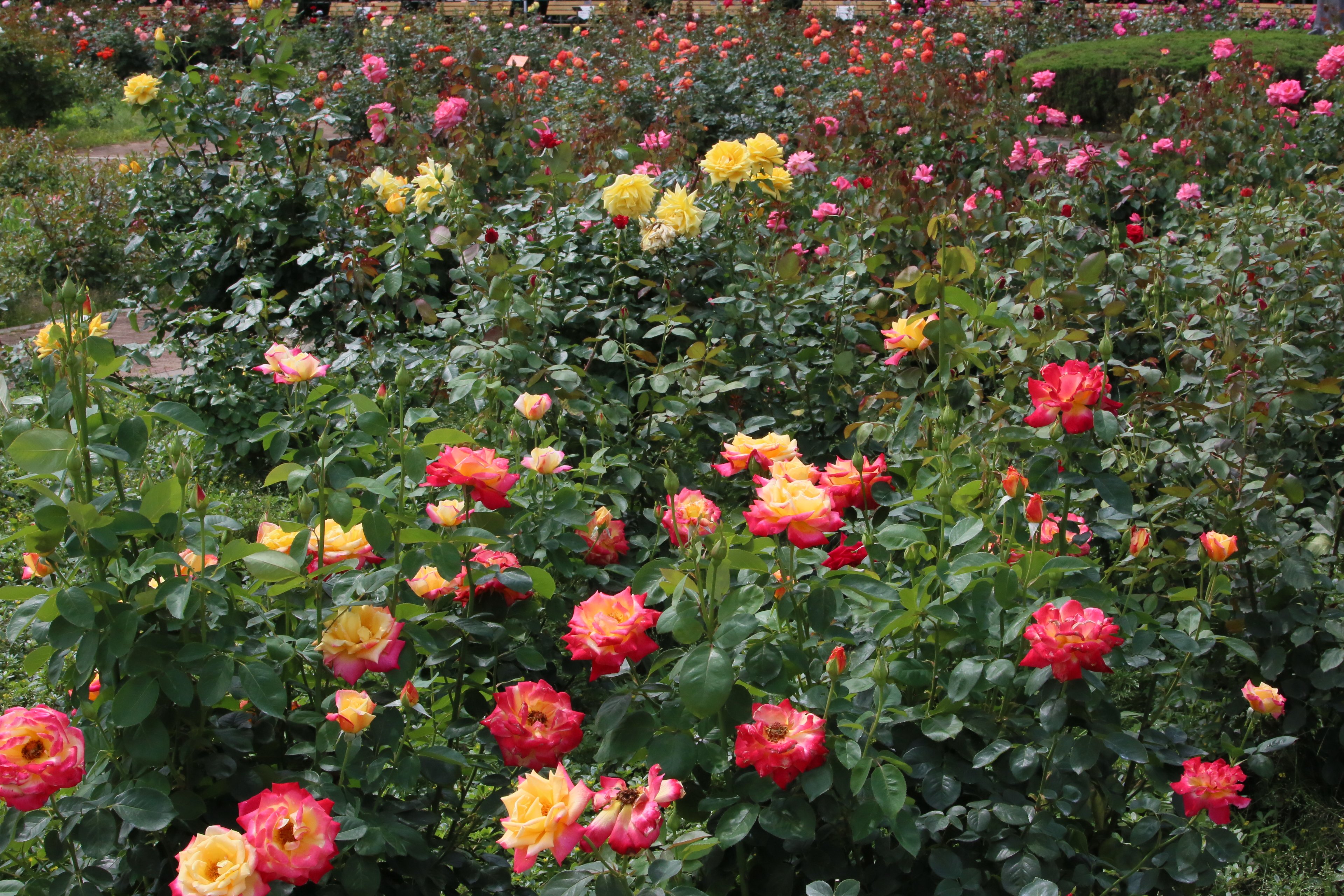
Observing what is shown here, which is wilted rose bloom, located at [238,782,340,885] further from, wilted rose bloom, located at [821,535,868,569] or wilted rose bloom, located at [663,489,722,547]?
wilted rose bloom, located at [821,535,868,569]

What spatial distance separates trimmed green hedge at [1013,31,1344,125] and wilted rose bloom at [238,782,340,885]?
8.37 metres

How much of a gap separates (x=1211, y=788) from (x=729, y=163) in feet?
6.56

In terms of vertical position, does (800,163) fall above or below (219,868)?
below

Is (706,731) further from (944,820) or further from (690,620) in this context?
(944,820)

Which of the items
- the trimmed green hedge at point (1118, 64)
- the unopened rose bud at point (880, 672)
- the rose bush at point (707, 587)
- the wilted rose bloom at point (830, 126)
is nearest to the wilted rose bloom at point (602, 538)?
the rose bush at point (707, 587)

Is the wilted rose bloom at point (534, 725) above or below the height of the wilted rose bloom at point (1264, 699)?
above

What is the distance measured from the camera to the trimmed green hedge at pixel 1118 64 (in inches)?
335

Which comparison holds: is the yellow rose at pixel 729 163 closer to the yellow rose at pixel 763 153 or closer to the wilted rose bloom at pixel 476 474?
the yellow rose at pixel 763 153

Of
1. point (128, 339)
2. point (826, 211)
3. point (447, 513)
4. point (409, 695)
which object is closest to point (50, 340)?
point (447, 513)

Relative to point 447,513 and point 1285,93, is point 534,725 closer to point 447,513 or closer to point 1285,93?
point 447,513

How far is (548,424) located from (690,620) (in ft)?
4.11

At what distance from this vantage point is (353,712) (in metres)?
1.25

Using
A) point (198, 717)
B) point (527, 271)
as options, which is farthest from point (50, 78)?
point (198, 717)

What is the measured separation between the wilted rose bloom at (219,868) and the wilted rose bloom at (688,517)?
0.59 meters
